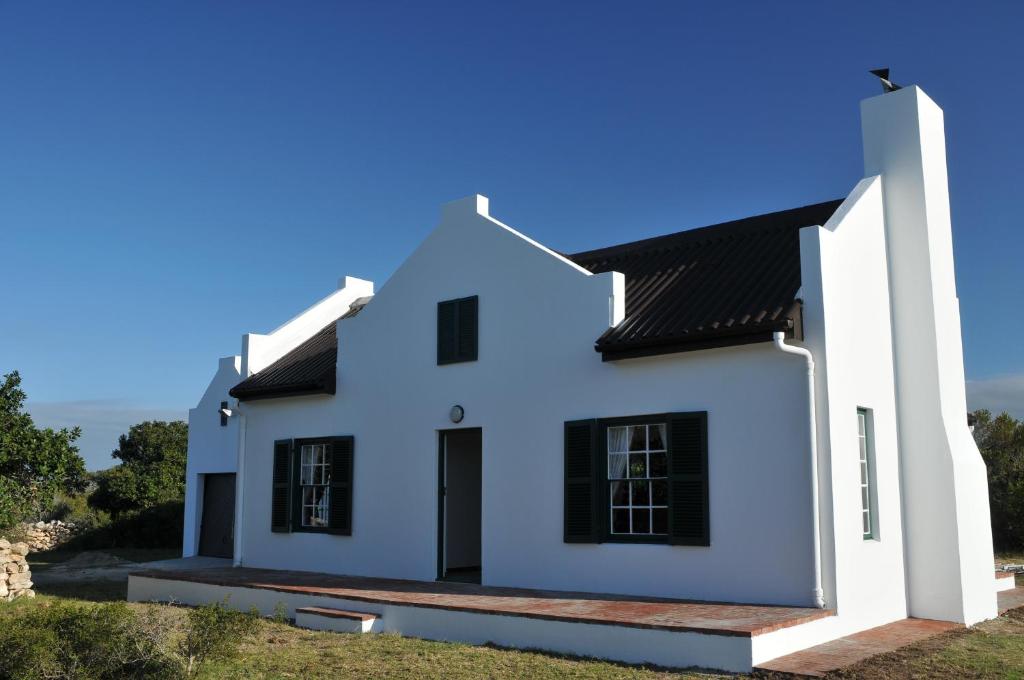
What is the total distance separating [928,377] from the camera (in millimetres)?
10961

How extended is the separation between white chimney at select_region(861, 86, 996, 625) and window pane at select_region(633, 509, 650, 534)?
3.27 meters

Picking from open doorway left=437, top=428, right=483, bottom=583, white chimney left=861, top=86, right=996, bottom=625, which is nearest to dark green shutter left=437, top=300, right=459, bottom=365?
open doorway left=437, top=428, right=483, bottom=583

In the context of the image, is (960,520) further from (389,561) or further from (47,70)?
(47,70)

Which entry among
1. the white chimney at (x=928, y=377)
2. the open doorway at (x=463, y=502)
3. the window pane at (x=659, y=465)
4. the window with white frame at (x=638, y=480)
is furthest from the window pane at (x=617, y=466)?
the white chimney at (x=928, y=377)

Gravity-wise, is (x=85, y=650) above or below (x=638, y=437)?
below

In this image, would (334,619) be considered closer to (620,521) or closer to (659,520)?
(620,521)

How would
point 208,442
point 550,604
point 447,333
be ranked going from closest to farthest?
point 550,604, point 447,333, point 208,442

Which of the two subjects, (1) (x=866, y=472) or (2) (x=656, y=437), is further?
(2) (x=656, y=437)

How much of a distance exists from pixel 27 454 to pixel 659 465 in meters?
10.8

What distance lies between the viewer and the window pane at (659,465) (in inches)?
413

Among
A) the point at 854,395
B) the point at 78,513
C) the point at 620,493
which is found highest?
the point at 854,395

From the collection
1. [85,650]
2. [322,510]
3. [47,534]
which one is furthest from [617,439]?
[47,534]

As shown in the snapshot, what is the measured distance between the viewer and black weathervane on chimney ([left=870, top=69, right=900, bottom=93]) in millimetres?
11695

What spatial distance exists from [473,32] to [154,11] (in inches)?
195
